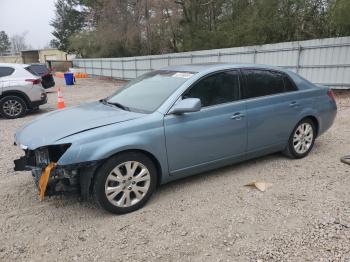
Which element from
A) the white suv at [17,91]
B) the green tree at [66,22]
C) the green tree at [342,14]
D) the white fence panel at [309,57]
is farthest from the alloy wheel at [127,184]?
the green tree at [66,22]

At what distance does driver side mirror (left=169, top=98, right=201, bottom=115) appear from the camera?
366 centimetres

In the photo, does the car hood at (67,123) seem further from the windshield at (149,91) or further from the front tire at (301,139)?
the front tire at (301,139)

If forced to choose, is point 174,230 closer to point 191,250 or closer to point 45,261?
point 191,250

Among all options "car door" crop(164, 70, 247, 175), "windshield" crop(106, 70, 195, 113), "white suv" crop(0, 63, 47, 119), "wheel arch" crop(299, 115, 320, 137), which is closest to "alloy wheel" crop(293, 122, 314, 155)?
"wheel arch" crop(299, 115, 320, 137)

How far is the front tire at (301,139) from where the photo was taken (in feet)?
16.3

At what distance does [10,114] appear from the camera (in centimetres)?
984

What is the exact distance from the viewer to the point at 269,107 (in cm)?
454

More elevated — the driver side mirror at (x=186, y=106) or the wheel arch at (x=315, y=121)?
the driver side mirror at (x=186, y=106)

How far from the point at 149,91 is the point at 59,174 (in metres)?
1.59

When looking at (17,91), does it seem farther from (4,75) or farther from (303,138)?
(303,138)

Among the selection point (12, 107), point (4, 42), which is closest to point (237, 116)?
point (12, 107)

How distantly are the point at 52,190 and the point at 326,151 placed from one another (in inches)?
171

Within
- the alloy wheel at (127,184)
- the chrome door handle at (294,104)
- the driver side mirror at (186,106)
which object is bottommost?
the alloy wheel at (127,184)

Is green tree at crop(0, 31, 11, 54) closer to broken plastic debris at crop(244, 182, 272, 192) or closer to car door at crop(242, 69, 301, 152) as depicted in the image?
car door at crop(242, 69, 301, 152)
